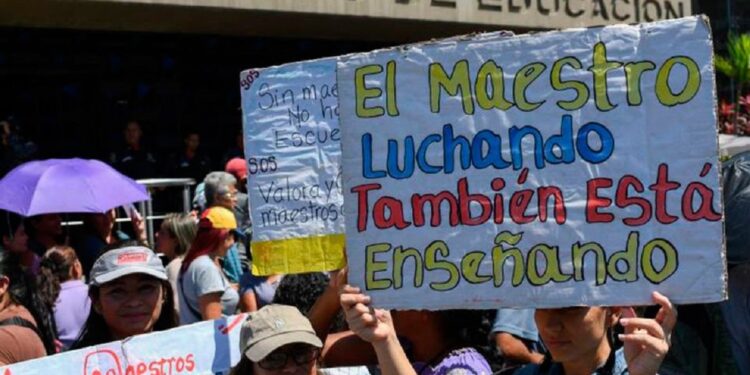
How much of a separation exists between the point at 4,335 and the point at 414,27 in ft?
34.9

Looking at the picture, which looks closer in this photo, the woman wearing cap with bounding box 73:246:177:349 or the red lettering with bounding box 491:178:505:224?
the red lettering with bounding box 491:178:505:224

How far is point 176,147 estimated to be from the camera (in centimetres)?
1527

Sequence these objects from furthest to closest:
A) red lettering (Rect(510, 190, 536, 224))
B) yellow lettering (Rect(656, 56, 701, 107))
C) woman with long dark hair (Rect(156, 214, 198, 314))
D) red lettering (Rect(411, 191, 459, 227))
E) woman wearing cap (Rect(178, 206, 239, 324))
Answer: woman with long dark hair (Rect(156, 214, 198, 314))
woman wearing cap (Rect(178, 206, 239, 324))
red lettering (Rect(411, 191, 459, 227))
red lettering (Rect(510, 190, 536, 224))
yellow lettering (Rect(656, 56, 701, 107))

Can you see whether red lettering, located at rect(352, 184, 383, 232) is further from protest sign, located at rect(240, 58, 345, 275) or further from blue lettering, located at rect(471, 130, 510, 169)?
protest sign, located at rect(240, 58, 345, 275)

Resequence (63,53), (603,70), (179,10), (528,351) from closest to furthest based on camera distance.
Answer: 1. (603,70)
2. (528,351)
3. (179,10)
4. (63,53)

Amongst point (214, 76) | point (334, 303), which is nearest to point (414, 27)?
point (214, 76)

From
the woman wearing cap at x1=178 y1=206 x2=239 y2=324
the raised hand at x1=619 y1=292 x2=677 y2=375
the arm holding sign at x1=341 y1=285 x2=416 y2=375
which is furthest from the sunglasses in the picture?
the woman wearing cap at x1=178 y1=206 x2=239 y2=324

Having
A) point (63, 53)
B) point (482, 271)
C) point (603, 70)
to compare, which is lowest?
point (482, 271)

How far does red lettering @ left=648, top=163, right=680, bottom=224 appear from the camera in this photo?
297 centimetres

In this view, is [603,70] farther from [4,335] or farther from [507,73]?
[4,335]

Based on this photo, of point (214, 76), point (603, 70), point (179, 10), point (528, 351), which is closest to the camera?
point (603, 70)

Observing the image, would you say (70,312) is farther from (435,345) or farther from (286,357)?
(435,345)

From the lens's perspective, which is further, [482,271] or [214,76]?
[214,76]

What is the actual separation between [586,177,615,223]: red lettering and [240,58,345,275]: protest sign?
2.20 meters
